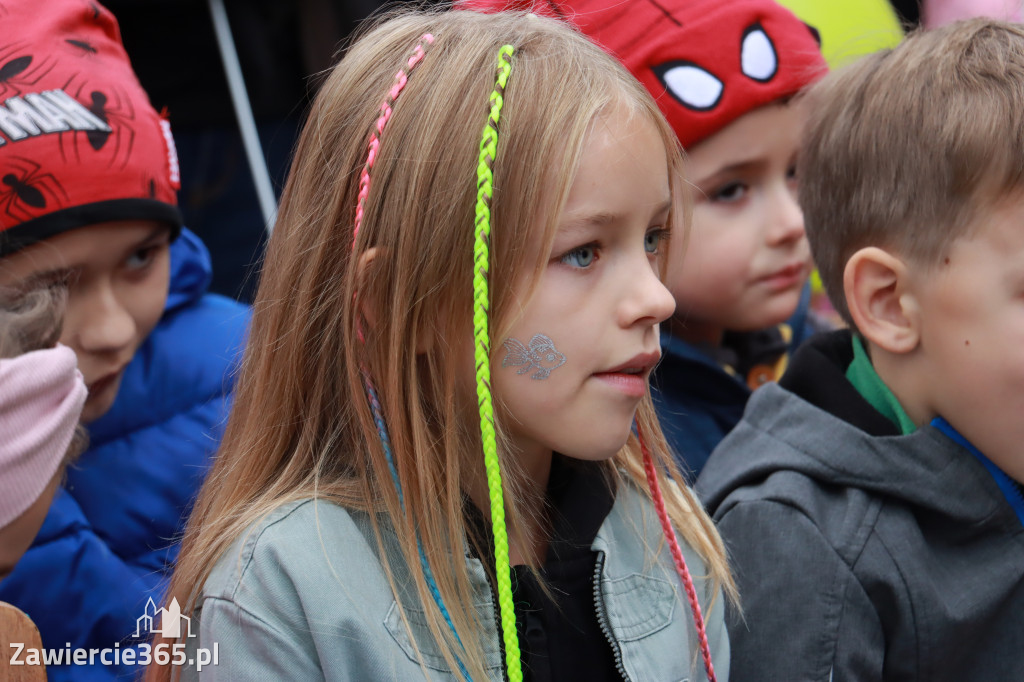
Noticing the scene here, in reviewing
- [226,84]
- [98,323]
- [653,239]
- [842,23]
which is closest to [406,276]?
[653,239]

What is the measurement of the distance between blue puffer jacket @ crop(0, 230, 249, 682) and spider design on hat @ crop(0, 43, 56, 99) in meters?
0.58

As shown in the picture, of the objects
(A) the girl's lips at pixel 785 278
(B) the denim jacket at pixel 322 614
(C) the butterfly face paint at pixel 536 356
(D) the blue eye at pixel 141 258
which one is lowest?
(B) the denim jacket at pixel 322 614

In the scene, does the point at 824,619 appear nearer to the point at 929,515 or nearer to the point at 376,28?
the point at 929,515

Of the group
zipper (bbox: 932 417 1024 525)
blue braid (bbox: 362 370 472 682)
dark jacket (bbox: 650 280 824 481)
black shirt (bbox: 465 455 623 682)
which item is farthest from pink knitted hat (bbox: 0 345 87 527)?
zipper (bbox: 932 417 1024 525)

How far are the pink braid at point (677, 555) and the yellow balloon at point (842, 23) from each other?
1.79 meters

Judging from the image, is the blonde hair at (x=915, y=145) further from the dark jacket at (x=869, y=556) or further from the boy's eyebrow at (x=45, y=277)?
the boy's eyebrow at (x=45, y=277)

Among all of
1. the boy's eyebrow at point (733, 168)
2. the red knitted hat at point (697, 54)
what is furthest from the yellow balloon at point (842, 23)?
the boy's eyebrow at point (733, 168)

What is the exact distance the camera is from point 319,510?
137 centimetres

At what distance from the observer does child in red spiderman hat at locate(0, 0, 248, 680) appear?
170cm

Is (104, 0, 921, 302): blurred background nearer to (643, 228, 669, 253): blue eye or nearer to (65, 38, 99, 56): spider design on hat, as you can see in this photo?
(65, 38, 99, 56): spider design on hat

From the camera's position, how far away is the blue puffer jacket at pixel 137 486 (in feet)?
5.97

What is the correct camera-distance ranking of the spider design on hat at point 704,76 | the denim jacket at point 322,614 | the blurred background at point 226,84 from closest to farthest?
the denim jacket at point 322,614
the spider design on hat at point 704,76
the blurred background at point 226,84

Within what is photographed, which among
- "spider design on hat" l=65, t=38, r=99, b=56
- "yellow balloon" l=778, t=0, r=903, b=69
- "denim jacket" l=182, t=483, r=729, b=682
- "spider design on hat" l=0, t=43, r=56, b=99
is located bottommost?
"denim jacket" l=182, t=483, r=729, b=682

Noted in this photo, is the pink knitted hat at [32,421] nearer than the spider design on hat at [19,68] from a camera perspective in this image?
Yes
